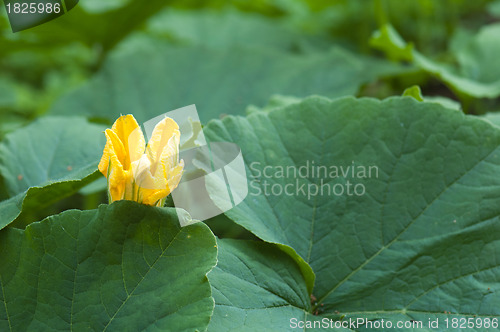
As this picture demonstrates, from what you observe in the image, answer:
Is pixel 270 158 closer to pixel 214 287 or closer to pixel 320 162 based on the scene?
pixel 320 162

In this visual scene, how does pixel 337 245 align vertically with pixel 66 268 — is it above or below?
below

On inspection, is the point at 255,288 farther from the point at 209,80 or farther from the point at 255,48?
the point at 255,48

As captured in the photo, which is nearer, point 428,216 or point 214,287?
point 214,287

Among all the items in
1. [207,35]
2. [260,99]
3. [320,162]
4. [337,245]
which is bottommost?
[207,35]

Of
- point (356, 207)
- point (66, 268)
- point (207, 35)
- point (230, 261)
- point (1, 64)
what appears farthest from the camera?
point (1, 64)

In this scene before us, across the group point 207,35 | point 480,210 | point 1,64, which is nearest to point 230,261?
point 480,210

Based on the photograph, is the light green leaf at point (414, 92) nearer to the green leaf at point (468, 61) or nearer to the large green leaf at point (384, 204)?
the large green leaf at point (384, 204)

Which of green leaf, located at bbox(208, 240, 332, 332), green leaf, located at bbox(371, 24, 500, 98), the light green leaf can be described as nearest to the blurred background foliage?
green leaf, located at bbox(371, 24, 500, 98)

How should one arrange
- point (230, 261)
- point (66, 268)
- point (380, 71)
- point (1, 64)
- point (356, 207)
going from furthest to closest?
point (1, 64)
point (380, 71)
point (356, 207)
point (230, 261)
point (66, 268)
